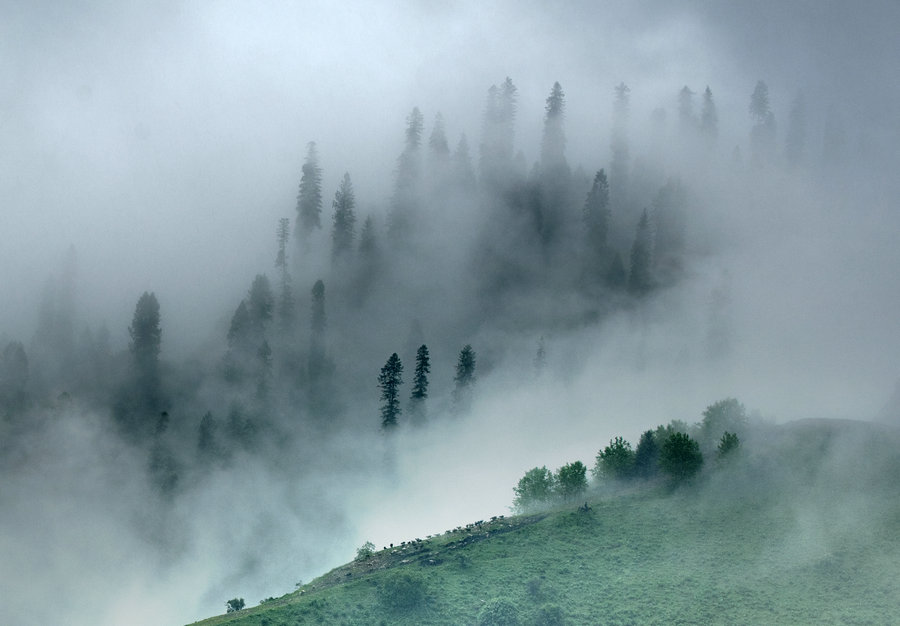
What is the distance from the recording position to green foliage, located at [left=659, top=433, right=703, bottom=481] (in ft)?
420

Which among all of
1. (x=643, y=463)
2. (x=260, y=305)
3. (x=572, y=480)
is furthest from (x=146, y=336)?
(x=643, y=463)

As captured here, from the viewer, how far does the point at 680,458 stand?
128m

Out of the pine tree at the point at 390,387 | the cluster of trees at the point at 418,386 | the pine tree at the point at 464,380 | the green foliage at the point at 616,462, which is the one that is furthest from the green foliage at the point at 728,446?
the pine tree at the point at 390,387

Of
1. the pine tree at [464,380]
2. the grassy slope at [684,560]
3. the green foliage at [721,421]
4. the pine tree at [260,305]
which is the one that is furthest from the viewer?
the pine tree at [260,305]

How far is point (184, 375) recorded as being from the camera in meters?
166

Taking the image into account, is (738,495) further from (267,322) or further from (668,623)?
(267,322)

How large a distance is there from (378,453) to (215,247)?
6668cm

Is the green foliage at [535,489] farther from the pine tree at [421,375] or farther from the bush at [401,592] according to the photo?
the bush at [401,592]

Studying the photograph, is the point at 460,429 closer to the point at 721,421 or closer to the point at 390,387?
the point at 390,387

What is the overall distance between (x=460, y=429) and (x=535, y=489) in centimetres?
2731

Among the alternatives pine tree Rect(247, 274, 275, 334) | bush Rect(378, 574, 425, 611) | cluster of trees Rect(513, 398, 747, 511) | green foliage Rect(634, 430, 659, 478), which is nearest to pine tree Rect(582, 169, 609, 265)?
cluster of trees Rect(513, 398, 747, 511)

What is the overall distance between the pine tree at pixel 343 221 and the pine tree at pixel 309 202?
3.86 meters

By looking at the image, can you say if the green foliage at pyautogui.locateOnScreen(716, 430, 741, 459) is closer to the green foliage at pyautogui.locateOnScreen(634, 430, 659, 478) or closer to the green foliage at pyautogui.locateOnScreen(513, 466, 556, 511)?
the green foliage at pyautogui.locateOnScreen(634, 430, 659, 478)

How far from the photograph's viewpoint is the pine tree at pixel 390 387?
155875 millimetres
